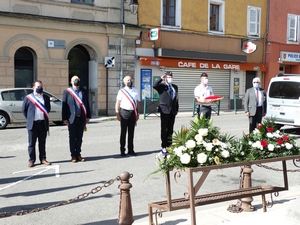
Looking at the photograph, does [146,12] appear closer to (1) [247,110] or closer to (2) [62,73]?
(2) [62,73]

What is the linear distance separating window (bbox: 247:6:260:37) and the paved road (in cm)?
1745

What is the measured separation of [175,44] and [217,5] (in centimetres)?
452

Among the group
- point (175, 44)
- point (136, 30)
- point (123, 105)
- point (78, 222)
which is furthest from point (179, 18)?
point (78, 222)

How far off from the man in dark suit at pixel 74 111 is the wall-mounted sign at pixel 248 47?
740 inches

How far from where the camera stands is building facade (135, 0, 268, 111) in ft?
72.7

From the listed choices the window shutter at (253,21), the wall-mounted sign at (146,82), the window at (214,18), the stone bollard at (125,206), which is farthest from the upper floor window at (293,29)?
the stone bollard at (125,206)

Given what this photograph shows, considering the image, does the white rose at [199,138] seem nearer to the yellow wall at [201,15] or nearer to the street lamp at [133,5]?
the street lamp at [133,5]

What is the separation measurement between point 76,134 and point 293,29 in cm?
2394

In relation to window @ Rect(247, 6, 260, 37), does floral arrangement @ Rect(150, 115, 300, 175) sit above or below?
below

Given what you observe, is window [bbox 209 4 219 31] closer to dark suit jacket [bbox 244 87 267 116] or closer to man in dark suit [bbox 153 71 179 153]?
dark suit jacket [bbox 244 87 267 116]

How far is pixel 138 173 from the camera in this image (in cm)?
808

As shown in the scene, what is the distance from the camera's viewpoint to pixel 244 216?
5.25 metres

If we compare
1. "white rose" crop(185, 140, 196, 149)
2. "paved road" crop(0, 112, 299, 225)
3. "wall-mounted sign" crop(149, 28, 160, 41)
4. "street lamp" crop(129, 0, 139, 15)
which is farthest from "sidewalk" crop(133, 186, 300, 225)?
"wall-mounted sign" crop(149, 28, 160, 41)

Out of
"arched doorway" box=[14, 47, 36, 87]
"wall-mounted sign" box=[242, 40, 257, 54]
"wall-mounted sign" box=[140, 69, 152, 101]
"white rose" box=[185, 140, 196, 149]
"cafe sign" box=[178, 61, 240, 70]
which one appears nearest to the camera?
"white rose" box=[185, 140, 196, 149]
